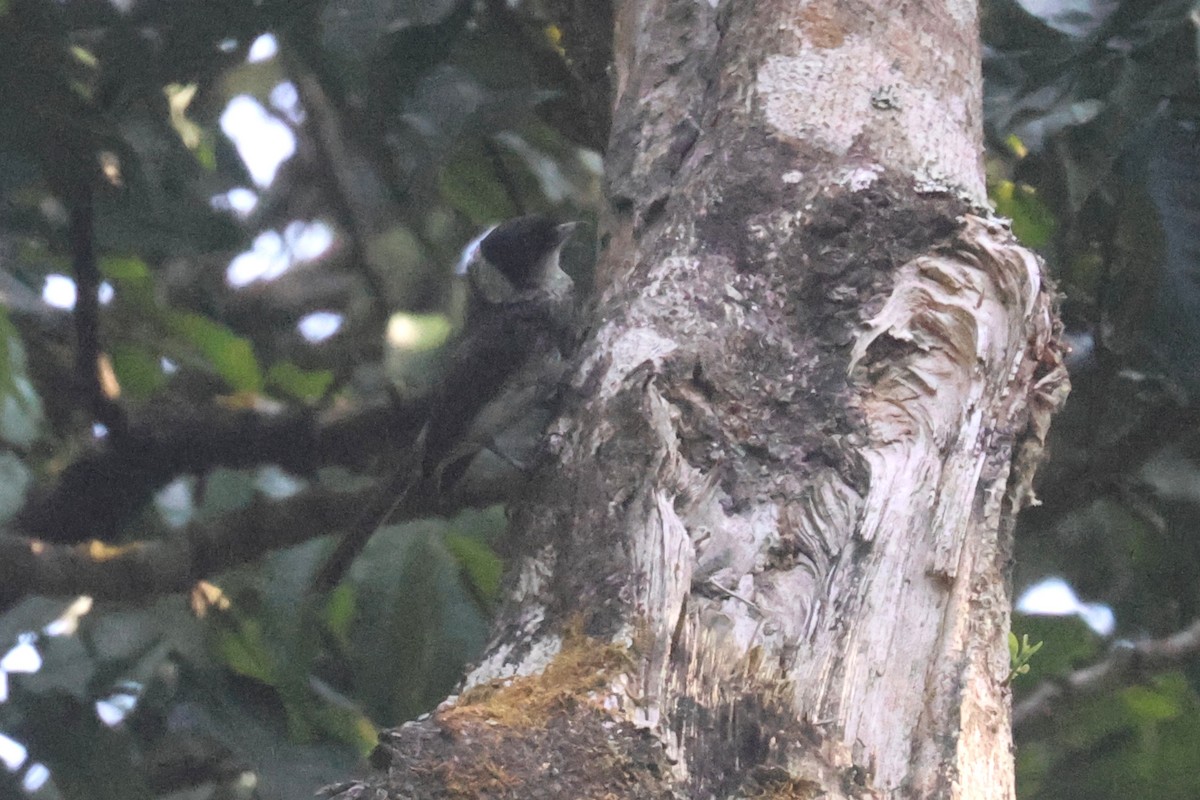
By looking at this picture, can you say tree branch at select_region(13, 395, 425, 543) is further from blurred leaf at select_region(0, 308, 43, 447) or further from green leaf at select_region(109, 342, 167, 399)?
A: blurred leaf at select_region(0, 308, 43, 447)

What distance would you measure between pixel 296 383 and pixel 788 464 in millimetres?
2511

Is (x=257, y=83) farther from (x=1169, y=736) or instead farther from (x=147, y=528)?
(x=1169, y=736)

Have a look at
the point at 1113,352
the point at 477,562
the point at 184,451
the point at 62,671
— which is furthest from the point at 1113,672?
the point at 62,671

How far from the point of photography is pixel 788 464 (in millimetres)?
1973

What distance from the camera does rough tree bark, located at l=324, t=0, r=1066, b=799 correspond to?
1.59 metres

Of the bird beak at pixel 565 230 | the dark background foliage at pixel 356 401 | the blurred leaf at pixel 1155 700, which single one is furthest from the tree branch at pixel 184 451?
the blurred leaf at pixel 1155 700

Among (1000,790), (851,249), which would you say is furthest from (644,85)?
(1000,790)

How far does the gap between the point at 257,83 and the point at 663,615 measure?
13.3ft

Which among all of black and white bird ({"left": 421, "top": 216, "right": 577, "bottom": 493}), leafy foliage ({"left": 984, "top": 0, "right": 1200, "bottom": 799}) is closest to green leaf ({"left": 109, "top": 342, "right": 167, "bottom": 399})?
black and white bird ({"left": 421, "top": 216, "right": 577, "bottom": 493})

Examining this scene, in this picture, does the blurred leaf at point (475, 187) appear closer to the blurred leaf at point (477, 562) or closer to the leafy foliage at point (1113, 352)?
the blurred leaf at point (477, 562)

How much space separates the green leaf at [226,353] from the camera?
3.84 m

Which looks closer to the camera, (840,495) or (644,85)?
(840,495)

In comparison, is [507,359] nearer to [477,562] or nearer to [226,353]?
[477,562]

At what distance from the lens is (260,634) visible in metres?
3.55
